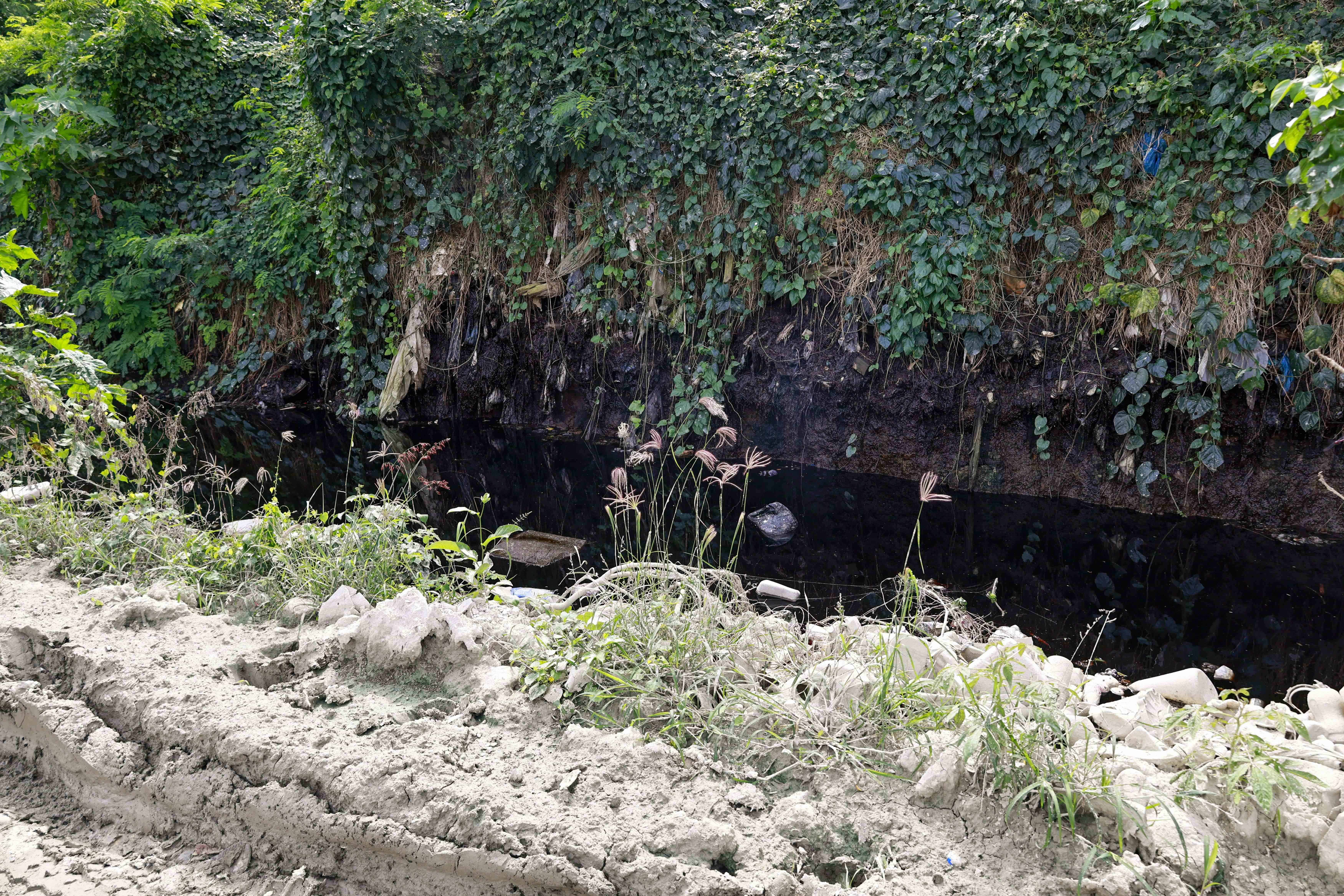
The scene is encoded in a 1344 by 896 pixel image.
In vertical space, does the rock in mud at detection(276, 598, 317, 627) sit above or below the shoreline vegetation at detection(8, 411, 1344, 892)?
below

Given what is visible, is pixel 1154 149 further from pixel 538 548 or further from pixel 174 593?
pixel 174 593

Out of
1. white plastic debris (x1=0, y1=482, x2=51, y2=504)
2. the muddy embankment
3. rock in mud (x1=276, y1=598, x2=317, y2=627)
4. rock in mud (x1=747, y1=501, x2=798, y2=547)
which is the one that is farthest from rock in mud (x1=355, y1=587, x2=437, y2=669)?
the muddy embankment

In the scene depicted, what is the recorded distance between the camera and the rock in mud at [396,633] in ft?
7.49

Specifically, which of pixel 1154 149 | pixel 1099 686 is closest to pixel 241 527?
pixel 1099 686

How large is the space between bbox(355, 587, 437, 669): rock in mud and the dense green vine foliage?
13.7 ft

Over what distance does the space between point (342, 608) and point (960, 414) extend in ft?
14.7

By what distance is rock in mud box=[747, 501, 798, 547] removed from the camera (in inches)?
196

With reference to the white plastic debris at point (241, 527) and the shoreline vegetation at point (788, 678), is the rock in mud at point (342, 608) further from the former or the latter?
the white plastic debris at point (241, 527)

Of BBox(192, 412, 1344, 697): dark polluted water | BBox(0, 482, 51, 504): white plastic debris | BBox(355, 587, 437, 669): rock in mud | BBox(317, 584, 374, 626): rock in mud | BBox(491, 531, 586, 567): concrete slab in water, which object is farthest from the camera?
BBox(491, 531, 586, 567): concrete slab in water

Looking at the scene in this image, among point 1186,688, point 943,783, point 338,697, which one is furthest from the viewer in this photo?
point 1186,688

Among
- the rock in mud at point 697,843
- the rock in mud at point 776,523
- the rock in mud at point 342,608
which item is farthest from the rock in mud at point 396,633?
the rock in mud at point 776,523

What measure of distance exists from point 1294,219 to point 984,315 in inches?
125

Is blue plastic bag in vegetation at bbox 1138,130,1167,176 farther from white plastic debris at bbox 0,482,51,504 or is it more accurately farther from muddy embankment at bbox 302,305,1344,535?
white plastic debris at bbox 0,482,51,504

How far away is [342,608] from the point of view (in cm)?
260
